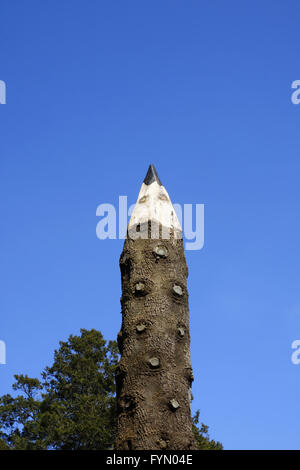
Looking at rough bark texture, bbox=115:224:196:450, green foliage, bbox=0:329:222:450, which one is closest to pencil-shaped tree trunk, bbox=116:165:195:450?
rough bark texture, bbox=115:224:196:450

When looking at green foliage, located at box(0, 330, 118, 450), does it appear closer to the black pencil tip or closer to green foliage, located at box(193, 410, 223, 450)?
green foliage, located at box(193, 410, 223, 450)

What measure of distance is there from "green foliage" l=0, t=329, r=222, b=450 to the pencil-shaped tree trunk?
1504 centimetres

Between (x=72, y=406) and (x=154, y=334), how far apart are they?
1737 cm

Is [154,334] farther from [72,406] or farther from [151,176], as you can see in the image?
[72,406]

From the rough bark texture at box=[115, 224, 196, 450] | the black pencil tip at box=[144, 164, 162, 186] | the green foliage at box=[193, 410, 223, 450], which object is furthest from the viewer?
the green foliage at box=[193, 410, 223, 450]

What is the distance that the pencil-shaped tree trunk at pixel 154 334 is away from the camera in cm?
357

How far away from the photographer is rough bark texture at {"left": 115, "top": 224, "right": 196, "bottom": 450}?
356cm

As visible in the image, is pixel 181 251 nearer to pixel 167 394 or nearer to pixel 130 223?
pixel 130 223

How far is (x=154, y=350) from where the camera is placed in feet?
12.3

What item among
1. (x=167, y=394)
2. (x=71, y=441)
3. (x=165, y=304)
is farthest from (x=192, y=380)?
(x=71, y=441)

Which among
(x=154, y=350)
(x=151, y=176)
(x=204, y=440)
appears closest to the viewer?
(x=154, y=350)

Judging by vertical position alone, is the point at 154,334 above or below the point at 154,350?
above

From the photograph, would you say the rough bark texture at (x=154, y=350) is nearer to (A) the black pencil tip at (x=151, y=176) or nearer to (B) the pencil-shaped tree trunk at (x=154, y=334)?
(B) the pencil-shaped tree trunk at (x=154, y=334)

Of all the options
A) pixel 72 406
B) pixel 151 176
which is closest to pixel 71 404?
pixel 72 406
